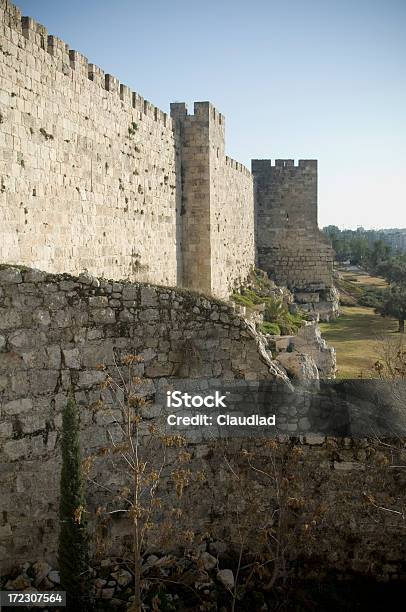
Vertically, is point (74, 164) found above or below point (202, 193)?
below

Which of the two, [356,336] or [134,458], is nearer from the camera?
[134,458]

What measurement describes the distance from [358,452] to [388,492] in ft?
1.69

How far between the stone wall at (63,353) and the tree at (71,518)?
0.47 metres

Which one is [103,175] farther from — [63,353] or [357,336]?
[357,336]

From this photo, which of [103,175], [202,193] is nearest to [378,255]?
[202,193]

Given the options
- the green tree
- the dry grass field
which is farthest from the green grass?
the green tree

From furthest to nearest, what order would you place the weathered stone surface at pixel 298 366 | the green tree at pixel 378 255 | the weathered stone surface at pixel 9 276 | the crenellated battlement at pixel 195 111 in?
the green tree at pixel 378 255 → the crenellated battlement at pixel 195 111 → the weathered stone surface at pixel 298 366 → the weathered stone surface at pixel 9 276

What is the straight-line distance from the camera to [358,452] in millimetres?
6719

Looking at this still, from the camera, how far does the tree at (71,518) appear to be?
575cm

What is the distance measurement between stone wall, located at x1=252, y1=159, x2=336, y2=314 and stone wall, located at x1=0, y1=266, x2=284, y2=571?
24309mm

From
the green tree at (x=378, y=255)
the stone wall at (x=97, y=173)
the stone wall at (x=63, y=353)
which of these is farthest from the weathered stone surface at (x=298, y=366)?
the green tree at (x=378, y=255)

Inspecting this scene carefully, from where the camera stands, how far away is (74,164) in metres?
11.1

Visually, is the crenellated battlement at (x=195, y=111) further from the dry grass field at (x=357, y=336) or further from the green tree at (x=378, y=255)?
the green tree at (x=378, y=255)

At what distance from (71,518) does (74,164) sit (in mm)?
6914
